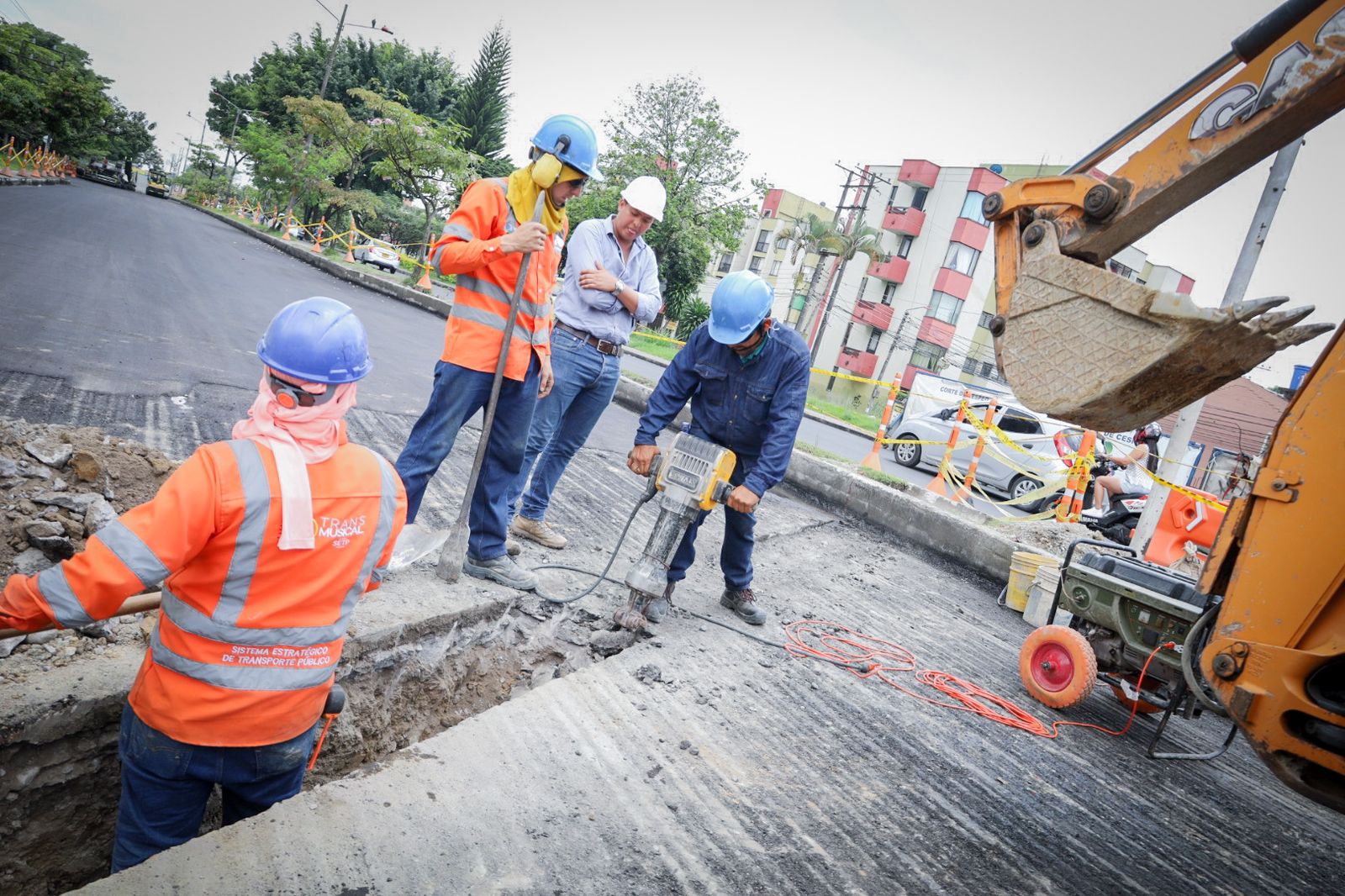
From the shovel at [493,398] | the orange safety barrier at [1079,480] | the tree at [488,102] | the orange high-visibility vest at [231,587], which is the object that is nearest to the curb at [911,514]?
the orange safety barrier at [1079,480]

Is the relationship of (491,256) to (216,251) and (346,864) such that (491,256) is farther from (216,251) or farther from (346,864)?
(216,251)

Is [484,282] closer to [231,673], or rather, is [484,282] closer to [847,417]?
[231,673]

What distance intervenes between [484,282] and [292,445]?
5.74 feet

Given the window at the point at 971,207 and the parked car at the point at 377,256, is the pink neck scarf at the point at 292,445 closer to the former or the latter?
the parked car at the point at 377,256

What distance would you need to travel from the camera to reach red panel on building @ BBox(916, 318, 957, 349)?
3950 centimetres

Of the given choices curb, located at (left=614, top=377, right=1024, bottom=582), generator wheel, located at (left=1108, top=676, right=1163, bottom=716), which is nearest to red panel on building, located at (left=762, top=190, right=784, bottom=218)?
curb, located at (left=614, top=377, right=1024, bottom=582)

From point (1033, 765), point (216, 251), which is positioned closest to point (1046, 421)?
point (1033, 765)

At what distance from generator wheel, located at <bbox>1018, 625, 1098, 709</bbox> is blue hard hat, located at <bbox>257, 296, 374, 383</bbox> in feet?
12.8

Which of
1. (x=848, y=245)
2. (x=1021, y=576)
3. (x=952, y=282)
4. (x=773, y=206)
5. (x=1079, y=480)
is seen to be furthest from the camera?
A: (x=773, y=206)

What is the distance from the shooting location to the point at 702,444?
362 cm

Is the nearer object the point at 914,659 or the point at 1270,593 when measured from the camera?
the point at 1270,593

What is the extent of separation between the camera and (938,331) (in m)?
39.7

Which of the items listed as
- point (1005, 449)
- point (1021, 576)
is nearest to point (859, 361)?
point (1005, 449)

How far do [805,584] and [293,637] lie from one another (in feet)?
13.0
